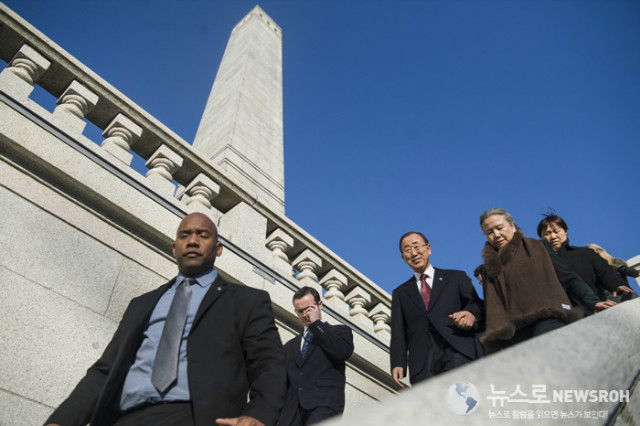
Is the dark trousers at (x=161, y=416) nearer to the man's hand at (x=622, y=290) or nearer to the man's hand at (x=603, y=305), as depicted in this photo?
the man's hand at (x=603, y=305)

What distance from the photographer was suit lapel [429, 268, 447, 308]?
405 centimetres

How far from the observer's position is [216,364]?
2188 millimetres

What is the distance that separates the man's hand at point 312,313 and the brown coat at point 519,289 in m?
1.44

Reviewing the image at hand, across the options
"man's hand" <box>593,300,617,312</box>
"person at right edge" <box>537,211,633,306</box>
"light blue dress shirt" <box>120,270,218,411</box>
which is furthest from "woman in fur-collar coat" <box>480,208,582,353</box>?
"light blue dress shirt" <box>120,270,218,411</box>

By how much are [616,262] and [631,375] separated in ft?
10.7

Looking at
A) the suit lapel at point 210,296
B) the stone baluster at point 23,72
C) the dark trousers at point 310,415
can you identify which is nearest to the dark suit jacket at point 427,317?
the dark trousers at point 310,415

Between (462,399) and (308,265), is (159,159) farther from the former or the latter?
(462,399)

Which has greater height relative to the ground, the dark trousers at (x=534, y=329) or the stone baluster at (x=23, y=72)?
the stone baluster at (x=23, y=72)

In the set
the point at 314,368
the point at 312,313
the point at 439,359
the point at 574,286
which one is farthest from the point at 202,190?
the point at 574,286

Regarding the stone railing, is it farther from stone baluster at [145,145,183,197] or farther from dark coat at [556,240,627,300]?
dark coat at [556,240,627,300]

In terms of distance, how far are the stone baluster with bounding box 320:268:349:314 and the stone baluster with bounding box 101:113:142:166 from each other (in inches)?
112

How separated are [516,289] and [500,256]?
1.02 ft

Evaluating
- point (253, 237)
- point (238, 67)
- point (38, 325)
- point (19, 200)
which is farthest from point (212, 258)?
point (238, 67)

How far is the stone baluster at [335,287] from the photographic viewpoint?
5945 millimetres
